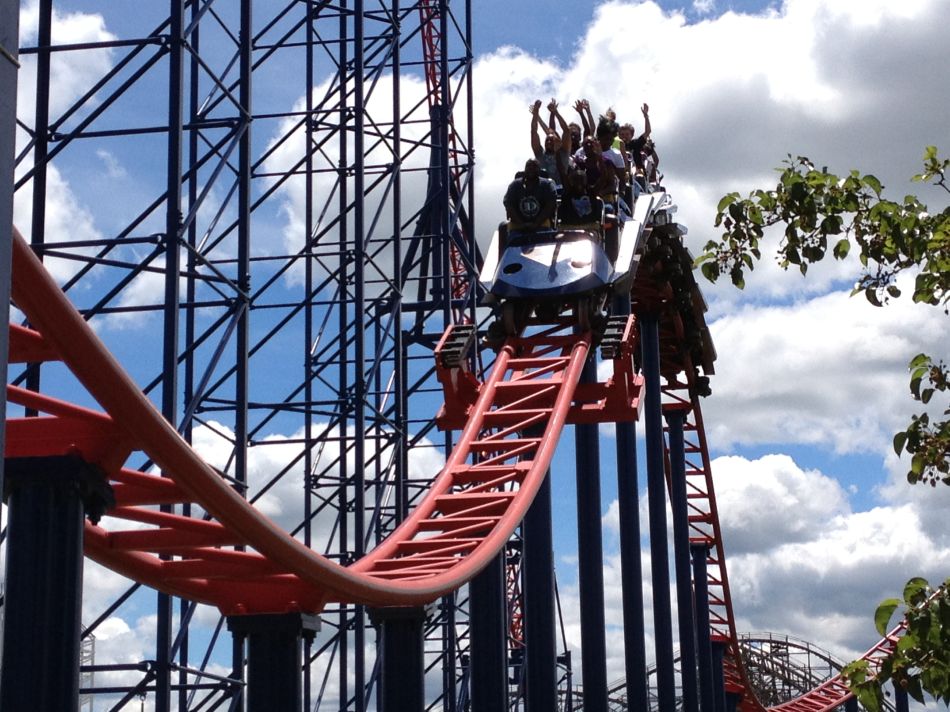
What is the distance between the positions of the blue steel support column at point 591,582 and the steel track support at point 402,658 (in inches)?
157

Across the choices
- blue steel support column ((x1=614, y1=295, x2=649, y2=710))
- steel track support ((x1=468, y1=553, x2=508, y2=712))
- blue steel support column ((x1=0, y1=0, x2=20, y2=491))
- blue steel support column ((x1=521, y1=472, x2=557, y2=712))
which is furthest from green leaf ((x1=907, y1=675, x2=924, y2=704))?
blue steel support column ((x1=614, y1=295, x2=649, y2=710))

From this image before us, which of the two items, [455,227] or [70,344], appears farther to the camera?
[455,227]

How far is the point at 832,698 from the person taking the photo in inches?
1121

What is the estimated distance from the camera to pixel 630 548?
1391cm

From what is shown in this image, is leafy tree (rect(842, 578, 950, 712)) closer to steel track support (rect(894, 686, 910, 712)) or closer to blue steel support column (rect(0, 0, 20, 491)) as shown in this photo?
blue steel support column (rect(0, 0, 20, 491))

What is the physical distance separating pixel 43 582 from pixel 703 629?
668 inches

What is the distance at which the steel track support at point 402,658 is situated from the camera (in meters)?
8.38

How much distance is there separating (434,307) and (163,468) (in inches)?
505

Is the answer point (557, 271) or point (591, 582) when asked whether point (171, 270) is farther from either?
point (591, 582)

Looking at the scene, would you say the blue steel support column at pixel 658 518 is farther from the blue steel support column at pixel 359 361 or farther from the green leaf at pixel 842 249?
the green leaf at pixel 842 249

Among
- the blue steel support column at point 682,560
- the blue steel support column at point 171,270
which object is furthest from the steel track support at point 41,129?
the blue steel support column at point 682,560

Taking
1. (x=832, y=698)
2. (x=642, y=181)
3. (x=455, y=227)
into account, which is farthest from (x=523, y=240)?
(x=832, y=698)

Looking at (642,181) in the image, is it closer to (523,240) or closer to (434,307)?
(523,240)

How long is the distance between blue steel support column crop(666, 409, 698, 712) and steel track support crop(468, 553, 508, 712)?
7.08 m
